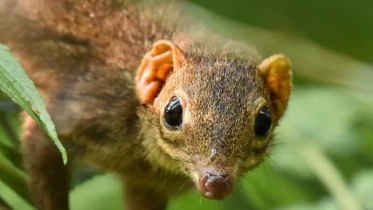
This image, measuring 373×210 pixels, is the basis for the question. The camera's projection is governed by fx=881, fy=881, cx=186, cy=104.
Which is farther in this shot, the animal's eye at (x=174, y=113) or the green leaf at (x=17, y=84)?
the animal's eye at (x=174, y=113)

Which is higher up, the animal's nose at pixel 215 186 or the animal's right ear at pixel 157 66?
the animal's right ear at pixel 157 66

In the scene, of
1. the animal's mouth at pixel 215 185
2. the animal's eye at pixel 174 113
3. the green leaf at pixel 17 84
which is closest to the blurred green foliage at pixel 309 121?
the animal's eye at pixel 174 113

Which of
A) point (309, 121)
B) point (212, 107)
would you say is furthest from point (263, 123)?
point (309, 121)

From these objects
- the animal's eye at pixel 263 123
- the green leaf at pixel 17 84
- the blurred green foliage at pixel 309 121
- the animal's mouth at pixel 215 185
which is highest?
the green leaf at pixel 17 84

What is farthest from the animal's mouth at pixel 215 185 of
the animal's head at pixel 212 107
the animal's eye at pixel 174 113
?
the animal's eye at pixel 174 113

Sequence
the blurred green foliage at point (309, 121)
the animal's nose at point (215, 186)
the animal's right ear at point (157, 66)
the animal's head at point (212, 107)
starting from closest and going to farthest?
the animal's nose at point (215, 186)
the animal's head at point (212, 107)
the animal's right ear at point (157, 66)
the blurred green foliage at point (309, 121)

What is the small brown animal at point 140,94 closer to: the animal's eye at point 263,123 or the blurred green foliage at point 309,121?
the animal's eye at point 263,123

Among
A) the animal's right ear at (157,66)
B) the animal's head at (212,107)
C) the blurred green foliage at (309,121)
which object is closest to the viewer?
the animal's head at (212,107)
